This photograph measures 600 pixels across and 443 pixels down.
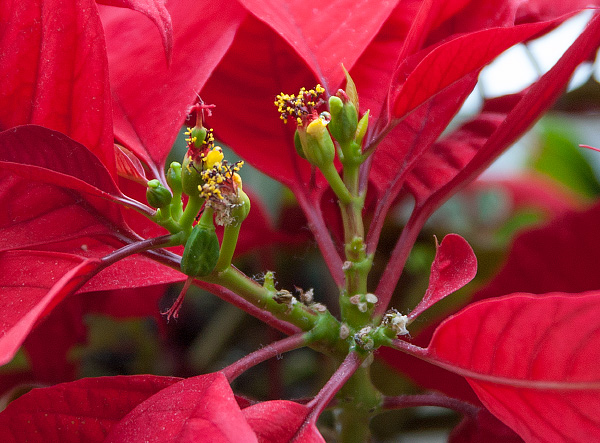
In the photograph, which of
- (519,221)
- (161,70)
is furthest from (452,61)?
(519,221)

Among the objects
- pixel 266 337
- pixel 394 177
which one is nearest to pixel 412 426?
pixel 266 337

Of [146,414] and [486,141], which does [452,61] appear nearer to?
[486,141]

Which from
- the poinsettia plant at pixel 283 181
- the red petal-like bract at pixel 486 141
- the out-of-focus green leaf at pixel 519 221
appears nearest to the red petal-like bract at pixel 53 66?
the poinsettia plant at pixel 283 181

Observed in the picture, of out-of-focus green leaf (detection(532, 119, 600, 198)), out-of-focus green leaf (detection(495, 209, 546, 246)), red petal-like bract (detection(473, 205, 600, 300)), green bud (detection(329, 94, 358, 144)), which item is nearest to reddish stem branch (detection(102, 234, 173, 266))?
green bud (detection(329, 94, 358, 144))

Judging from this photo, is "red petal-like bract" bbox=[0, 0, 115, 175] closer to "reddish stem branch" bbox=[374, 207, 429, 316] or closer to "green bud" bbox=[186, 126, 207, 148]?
"green bud" bbox=[186, 126, 207, 148]

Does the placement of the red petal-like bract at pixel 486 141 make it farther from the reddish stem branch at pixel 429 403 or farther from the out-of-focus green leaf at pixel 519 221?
the out-of-focus green leaf at pixel 519 221
